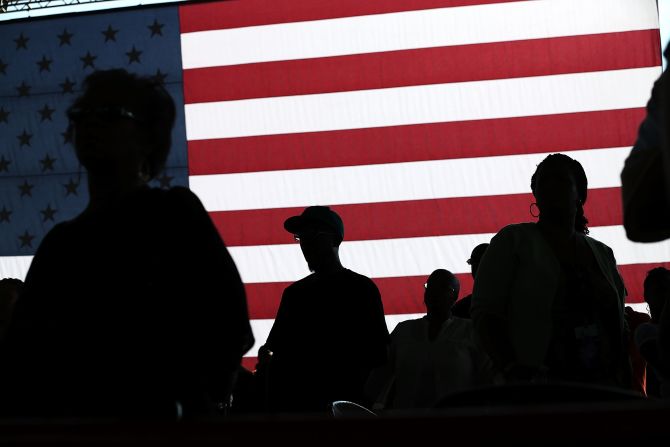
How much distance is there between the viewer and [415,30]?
21.0 ft

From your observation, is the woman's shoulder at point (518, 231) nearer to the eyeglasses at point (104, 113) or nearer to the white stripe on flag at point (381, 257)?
the eyeglasses at point (104, 113)

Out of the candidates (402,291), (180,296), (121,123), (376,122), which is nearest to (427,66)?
(376,122)

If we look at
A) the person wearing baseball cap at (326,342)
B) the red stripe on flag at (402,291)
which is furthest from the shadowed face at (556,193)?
the red stripe on flag at (402,291)

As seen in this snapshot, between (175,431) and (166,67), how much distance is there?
6244 mm

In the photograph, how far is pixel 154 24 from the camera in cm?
677

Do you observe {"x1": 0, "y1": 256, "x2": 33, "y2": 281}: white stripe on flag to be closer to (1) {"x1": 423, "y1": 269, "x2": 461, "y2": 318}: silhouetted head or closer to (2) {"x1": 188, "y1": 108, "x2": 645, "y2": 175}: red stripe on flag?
(2) {"x1": 188, "y1": 108, "x2": 645, "y2": 175}: red stripe on flag

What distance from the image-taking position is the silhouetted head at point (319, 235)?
317 centimetres

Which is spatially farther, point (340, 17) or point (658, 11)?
point (340, 17)

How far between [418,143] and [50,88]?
2.55 metres

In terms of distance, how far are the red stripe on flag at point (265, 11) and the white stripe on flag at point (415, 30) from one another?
40 millimetres

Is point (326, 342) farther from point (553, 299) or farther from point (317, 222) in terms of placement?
point (553, 299)

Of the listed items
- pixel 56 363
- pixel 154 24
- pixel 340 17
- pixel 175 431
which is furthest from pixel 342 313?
pixel 154 24

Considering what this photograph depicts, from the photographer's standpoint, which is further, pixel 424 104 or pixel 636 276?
pixel 424 104

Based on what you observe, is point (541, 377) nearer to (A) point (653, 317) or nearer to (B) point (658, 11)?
(A) point (653, 317)
